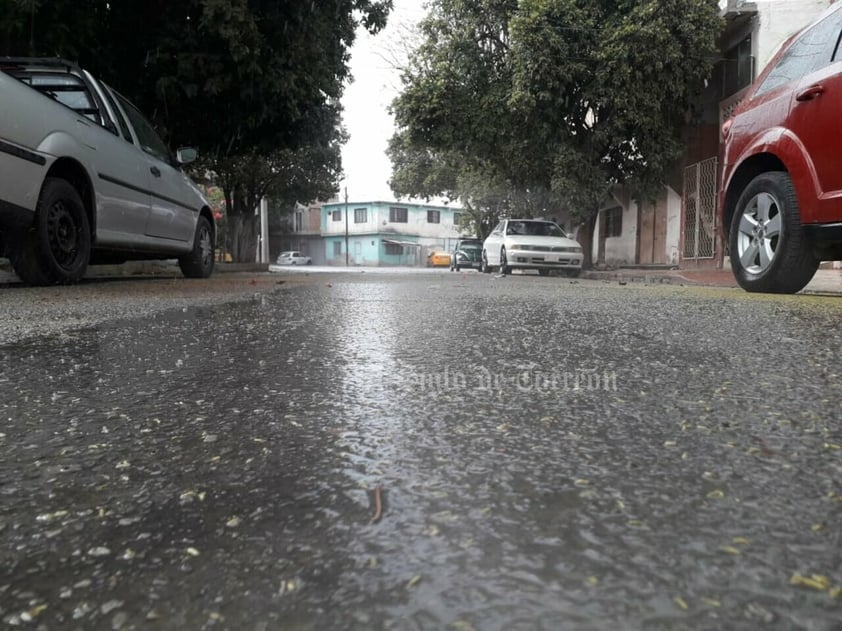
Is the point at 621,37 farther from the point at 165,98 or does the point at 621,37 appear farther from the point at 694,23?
the point at 165,98

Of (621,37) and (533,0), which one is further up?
(533,0)

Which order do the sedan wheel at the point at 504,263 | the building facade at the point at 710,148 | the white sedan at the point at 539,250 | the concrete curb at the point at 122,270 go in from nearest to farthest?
1. the concrete curb at the point at 122,270
2. the building facade at the point at 710,148
3. the white sedan at the point at 539,250
4. the sedan wheel at the point at 504,263

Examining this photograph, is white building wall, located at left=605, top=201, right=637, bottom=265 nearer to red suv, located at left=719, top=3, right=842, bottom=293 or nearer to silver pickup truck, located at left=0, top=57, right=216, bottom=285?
red suv, located at left=719, top=3, right=842, bottom=293

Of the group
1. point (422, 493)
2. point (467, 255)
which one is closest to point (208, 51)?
point (422, 493)

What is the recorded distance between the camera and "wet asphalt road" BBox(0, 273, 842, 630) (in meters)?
0.73

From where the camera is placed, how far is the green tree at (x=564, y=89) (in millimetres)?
13539

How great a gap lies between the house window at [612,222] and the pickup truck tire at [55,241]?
18.9 m

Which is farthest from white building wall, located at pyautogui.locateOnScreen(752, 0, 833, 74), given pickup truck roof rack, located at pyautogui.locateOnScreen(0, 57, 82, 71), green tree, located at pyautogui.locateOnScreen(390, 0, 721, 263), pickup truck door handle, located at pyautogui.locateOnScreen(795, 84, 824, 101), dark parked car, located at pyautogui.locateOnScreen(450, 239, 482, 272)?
dark parked car, located at pyautogui.locateOnScreen(450, 239, 482, 272)

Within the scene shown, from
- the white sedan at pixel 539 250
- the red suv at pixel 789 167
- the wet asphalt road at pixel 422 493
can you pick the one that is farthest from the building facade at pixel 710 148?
the wet asphalt road at pixel 422 493

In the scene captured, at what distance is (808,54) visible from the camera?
4668mm

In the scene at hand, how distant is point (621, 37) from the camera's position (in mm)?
13414

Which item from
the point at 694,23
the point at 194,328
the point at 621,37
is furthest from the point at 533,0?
the point at 194,328

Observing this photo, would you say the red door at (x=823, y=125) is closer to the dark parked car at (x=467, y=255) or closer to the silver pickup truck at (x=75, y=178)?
the silver pickup truck at (x=75, y=178)

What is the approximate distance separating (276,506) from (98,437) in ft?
1.92
